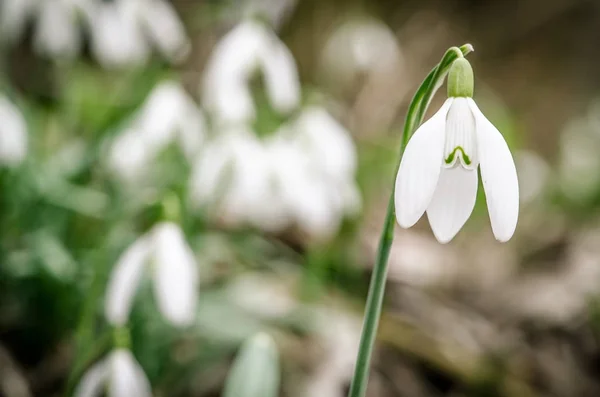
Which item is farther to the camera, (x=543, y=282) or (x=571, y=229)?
(x=571, y=229)

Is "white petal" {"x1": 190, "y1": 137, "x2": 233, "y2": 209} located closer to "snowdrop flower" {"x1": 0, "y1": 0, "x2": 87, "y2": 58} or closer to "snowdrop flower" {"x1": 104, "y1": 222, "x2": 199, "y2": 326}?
"snowdrop flower" {"x1": 104, "y1": 222, "x2": 199, "y2": 326}

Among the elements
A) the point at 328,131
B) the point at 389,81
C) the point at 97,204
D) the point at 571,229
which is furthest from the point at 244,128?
the point at 389,81

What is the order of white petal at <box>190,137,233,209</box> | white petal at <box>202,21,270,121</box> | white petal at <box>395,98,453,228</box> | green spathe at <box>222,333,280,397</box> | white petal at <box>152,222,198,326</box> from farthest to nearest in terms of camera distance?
white petal at <box>202,21,270,121</box> → white petal at <box>190,137,233,209</box> → white petal at <box>152,222,198,326</box> → green spathe at <box>222,333,280,397</box> → white petal at <box>395,98,453,228</box>

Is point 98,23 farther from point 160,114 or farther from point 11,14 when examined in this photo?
point 160,114

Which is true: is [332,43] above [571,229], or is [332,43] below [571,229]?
above

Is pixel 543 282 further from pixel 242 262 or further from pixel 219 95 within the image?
pixel 219 95

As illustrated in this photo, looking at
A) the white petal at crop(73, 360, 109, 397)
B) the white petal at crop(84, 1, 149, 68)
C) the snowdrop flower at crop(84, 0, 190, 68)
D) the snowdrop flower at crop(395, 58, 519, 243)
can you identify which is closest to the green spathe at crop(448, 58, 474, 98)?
the snowdrop flower at crop(395, 58, 519, 243)

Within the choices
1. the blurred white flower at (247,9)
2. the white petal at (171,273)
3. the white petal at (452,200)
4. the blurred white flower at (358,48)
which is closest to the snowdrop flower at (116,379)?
the white petal at (171,273)

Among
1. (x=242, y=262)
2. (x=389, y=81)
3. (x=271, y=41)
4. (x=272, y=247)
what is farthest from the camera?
(x=389, y=81)
